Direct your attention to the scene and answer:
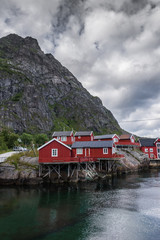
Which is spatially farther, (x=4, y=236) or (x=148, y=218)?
(x=148, y=218)

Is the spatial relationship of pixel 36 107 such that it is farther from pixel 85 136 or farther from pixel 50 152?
pixel 50 152

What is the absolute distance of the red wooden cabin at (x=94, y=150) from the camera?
4130 cm

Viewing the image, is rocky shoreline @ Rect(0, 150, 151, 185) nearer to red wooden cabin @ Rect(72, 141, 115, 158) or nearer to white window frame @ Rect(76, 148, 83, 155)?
red wooden cabin @ Rect(72, 141, 115, 158)

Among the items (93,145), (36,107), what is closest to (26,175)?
(93,145)

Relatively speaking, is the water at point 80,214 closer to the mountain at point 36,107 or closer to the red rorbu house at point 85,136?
the red rorbu house at point 85,136

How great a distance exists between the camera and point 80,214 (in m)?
19.2

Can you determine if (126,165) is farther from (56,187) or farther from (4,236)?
(4,236)

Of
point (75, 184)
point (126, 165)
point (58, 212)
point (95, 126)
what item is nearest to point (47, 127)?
point (95, 126)

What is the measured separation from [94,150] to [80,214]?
23527 mm

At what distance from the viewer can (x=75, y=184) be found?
34281 millimetres

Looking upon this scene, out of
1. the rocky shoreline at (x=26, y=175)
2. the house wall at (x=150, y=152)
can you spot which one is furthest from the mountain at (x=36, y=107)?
the house wall at (x=150, y=152)

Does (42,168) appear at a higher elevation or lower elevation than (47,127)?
lower

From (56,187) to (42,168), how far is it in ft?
19.4

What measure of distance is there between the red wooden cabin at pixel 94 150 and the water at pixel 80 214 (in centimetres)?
1212
